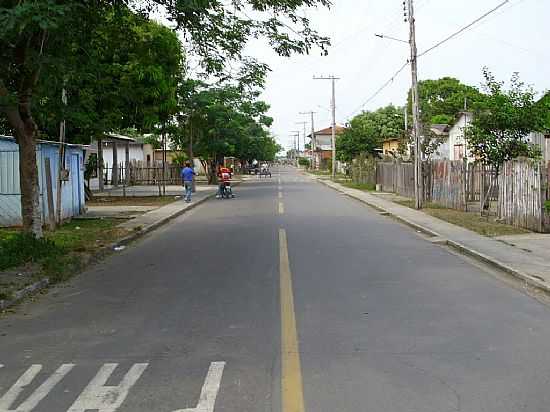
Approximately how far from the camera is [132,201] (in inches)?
1246

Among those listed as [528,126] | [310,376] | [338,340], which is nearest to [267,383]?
[310,376]

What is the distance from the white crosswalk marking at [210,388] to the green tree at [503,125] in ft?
51.5

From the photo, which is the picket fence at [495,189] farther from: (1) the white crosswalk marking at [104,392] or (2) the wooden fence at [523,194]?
(1) the white crosswalk marking at [104,392]

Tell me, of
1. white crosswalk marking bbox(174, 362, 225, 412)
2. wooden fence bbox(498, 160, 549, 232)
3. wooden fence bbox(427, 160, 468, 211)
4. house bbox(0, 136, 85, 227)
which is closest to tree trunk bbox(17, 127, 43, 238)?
house bbox(0, 136, 85, 227)

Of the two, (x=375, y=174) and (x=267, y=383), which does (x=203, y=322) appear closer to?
(x=267, y=383)

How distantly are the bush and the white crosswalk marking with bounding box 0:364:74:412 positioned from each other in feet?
18.7

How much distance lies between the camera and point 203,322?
7.64 meters

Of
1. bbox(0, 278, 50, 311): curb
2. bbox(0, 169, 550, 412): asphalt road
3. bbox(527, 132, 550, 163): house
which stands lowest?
bbox(0, 169, 550, 412): asphalt road

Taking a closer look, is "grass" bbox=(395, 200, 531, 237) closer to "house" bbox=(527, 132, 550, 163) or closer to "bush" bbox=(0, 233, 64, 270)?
"house" bbox=(527, 132, 550, 163)

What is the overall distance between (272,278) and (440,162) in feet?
58.7

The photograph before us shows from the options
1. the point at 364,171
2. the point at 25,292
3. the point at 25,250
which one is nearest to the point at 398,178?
the point at 364,171

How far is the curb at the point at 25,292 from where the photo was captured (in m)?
8.75

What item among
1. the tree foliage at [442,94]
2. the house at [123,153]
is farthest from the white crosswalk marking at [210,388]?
the tree foliage at [442,94]

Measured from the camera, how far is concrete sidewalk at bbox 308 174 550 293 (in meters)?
10.7
